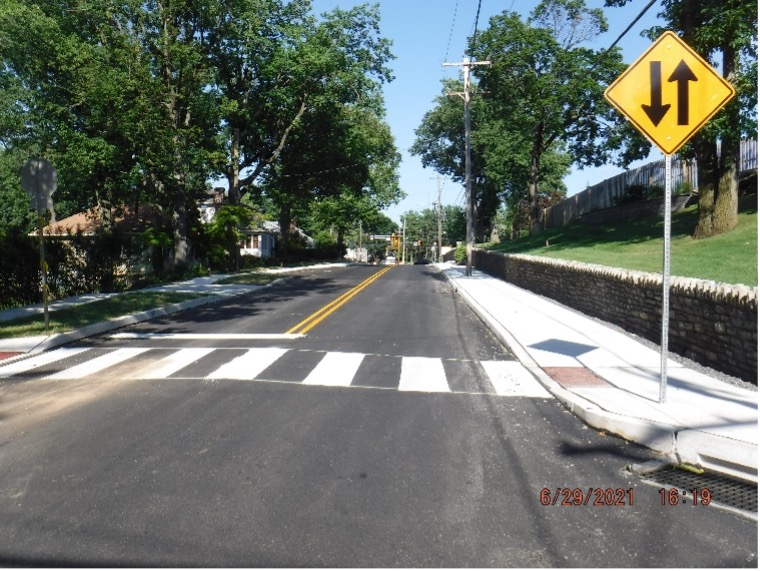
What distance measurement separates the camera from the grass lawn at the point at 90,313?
43.6 ft

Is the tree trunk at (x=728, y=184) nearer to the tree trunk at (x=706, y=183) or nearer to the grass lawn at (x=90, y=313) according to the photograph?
the tree trunk at (x=706, y=183)

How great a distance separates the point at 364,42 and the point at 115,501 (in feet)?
124

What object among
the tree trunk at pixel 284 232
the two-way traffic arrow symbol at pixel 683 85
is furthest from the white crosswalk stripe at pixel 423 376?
the tree trunk at pixel 284 232

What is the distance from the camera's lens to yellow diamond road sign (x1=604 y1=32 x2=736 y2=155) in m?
7.07

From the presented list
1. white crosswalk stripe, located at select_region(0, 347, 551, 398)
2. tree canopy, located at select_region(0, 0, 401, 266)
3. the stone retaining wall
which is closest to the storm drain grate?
white crosswalk stripe, located at select_region(0, 347, 551, 398)

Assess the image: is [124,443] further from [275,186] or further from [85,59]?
[275,186]

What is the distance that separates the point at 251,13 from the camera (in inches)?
1326

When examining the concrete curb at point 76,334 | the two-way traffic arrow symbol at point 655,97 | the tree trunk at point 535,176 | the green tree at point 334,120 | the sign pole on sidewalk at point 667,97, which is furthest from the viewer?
the tree trunk at point 535,176

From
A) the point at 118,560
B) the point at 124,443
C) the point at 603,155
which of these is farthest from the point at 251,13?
the point at 118,560

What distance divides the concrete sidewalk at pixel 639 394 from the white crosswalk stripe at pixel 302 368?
635mm

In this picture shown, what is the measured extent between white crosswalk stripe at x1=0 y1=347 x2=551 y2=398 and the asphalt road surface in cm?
6

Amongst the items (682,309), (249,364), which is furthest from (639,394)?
(249,364)
